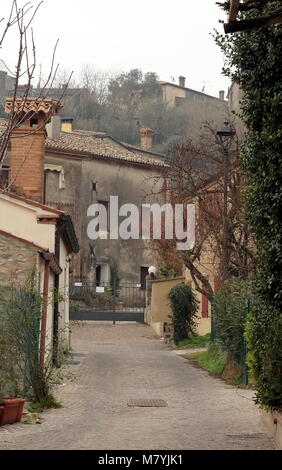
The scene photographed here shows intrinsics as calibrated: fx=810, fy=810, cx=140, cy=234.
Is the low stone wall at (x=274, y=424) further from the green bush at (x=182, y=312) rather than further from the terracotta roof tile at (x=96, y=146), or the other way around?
the terracotta roof tile at (x=96, y=146)

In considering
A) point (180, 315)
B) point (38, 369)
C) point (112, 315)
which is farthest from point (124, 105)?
point (38, 369)

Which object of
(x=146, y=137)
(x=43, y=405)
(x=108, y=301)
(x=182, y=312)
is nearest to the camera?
(x=43, y=405)

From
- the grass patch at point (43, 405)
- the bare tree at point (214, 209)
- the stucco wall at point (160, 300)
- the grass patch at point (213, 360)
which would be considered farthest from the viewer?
the stucco wall at point (160, 300)

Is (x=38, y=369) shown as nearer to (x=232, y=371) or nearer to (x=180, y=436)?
(x=180, y=436)

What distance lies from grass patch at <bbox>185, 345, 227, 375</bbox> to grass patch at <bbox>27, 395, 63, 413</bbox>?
659cm

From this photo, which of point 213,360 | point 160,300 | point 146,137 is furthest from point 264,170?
point 146,137

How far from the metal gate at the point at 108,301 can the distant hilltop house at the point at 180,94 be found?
44864mm

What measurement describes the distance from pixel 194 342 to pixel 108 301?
15.5m

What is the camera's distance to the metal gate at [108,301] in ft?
126

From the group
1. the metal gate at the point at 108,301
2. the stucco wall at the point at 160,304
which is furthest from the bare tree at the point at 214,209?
the metal gate at the point at 108,301

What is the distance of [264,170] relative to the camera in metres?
9.80

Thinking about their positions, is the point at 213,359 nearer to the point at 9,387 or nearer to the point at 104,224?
the point at 9,387

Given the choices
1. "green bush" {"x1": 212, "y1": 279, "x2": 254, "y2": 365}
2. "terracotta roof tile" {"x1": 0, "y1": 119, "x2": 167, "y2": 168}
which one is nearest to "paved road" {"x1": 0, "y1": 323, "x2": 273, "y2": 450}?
"green bush" {"x1": 212, "y1": 279, "x2": 254, "y2": 365}

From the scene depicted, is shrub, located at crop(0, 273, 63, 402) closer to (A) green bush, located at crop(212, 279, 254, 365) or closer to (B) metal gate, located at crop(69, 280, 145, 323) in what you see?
(A) green bush, located at crop(212, 279, 254, 365)
